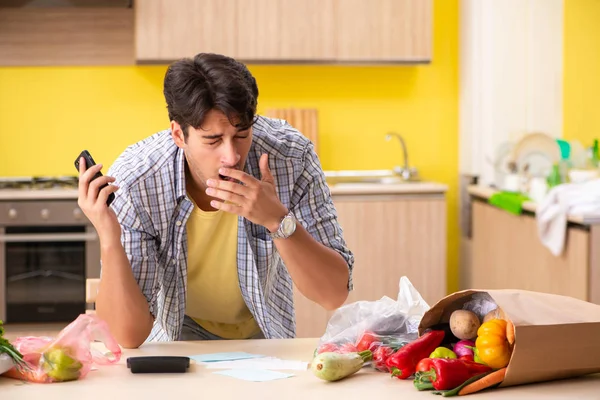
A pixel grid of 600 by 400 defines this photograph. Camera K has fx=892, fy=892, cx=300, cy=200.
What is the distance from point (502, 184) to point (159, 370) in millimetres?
3260

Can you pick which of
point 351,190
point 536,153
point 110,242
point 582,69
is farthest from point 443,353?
point 582,69

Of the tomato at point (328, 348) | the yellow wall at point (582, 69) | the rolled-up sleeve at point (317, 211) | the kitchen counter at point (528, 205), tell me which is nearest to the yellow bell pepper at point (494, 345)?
the tomato at point (328, 348)

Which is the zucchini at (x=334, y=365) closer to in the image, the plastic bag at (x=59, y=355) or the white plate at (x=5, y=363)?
the plastic bag at (x=59, y=355)

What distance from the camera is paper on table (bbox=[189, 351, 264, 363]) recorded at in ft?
5.94

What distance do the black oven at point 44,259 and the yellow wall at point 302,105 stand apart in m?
0.67

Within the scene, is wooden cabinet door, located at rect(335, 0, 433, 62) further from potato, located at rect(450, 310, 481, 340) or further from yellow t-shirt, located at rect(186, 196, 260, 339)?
potato, located at rect(450, 310, 481, 340)

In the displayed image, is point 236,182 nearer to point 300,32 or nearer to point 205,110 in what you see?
point 205,110

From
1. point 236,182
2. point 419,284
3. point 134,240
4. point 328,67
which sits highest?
point 328,67

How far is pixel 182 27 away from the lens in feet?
15.1

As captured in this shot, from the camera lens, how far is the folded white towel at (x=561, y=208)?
3.43 meters

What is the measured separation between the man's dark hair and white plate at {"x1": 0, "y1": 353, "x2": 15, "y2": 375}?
23.8 inches

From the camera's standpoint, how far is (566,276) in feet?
11.8

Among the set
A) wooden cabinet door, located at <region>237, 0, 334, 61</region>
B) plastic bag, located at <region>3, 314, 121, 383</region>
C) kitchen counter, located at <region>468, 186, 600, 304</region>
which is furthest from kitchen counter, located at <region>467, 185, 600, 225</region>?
plastic bag, located at <region>3, 314, 121, 383</region>

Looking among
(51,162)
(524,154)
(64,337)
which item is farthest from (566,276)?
(51,162)
